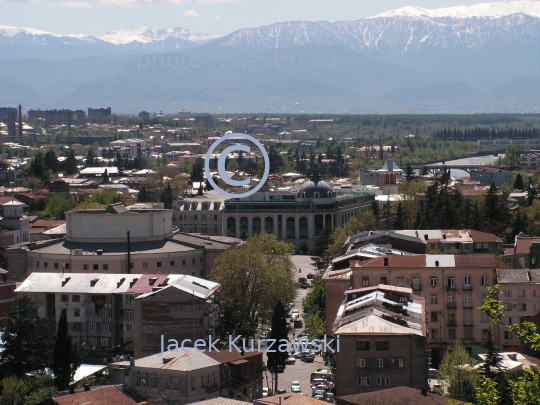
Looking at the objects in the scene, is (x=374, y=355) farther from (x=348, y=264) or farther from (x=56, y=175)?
(x=56, y=175)

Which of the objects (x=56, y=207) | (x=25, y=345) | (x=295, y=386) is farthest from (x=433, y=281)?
(x=56, y=207)

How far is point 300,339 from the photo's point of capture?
5906 centimetres

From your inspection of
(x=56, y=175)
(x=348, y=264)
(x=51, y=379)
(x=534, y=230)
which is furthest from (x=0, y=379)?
(x=56, y=175)

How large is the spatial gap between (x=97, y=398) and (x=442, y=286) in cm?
1912

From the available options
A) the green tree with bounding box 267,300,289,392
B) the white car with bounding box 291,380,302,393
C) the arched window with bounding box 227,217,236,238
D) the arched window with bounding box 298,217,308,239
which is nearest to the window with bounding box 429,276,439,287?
the green tree with bounding box 267,300,289,392

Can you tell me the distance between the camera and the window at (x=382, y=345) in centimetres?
4400

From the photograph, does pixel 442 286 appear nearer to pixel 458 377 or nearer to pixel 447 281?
pixel 447 281

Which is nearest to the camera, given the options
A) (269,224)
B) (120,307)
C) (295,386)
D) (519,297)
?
(295,386)

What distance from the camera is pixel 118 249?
74.5 meters

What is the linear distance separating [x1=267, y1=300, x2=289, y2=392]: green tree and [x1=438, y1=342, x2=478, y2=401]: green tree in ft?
20.5

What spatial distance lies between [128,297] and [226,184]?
9200cm

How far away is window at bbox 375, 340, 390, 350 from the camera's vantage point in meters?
44.0

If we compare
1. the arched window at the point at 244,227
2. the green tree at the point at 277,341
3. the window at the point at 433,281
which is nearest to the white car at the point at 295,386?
the green tree at the point at 277,341

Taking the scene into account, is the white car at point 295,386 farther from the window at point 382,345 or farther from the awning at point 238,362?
the window at point 382,345
